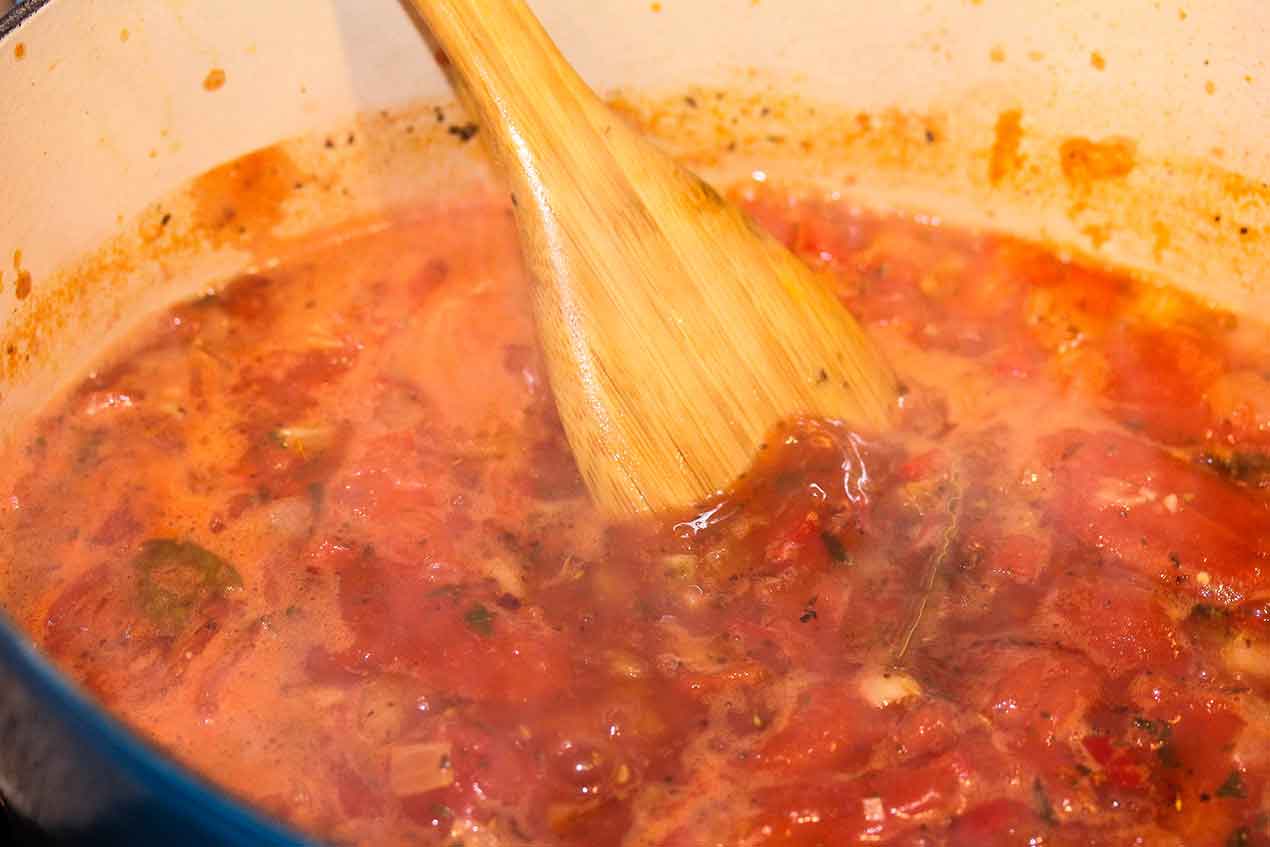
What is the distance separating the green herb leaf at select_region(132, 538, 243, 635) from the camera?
2.15 meters

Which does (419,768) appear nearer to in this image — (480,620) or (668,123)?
(480,620)

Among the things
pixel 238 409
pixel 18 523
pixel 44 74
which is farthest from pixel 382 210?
pixel 18 523

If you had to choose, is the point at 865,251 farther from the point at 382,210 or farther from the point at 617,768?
the point at 617,768

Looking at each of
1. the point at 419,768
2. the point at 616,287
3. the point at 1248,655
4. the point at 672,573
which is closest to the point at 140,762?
the point at 419,768

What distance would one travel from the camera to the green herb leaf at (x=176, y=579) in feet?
7.07

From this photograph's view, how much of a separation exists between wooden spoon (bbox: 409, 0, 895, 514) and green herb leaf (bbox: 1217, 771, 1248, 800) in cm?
90

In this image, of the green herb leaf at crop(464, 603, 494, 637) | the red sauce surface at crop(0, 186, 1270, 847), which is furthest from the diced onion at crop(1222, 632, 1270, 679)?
the green herb leaf at crop(464, 603, 494, 637)

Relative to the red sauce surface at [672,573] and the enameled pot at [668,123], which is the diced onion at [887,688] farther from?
the enameled pot at [668,123]

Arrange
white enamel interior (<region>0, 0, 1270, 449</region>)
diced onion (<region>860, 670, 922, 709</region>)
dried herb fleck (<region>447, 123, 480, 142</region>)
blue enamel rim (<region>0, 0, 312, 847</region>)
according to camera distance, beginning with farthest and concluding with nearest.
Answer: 1. dried herb fleck (<region>447, 123, 480, 142</region>)
2. white enamel interior (<region>0, 0, 1270, 449</region>)
3. diced onion (<region>860, 670, 922, 709</region>)
4. blue enamel rim (<region>0, 0, 312, 847</region>)

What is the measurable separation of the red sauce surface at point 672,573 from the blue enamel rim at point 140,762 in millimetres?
599

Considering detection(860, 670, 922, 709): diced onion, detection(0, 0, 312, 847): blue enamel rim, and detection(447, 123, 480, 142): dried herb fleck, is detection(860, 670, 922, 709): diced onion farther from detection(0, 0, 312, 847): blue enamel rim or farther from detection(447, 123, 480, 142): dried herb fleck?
detection(447, 123, 480, 142): dried herb fleck

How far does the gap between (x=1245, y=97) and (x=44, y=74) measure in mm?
2201

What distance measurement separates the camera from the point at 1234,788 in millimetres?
1896

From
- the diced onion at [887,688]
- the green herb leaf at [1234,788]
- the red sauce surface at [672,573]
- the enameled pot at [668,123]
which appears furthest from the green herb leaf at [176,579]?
the green herb leaf at [1234,788]
